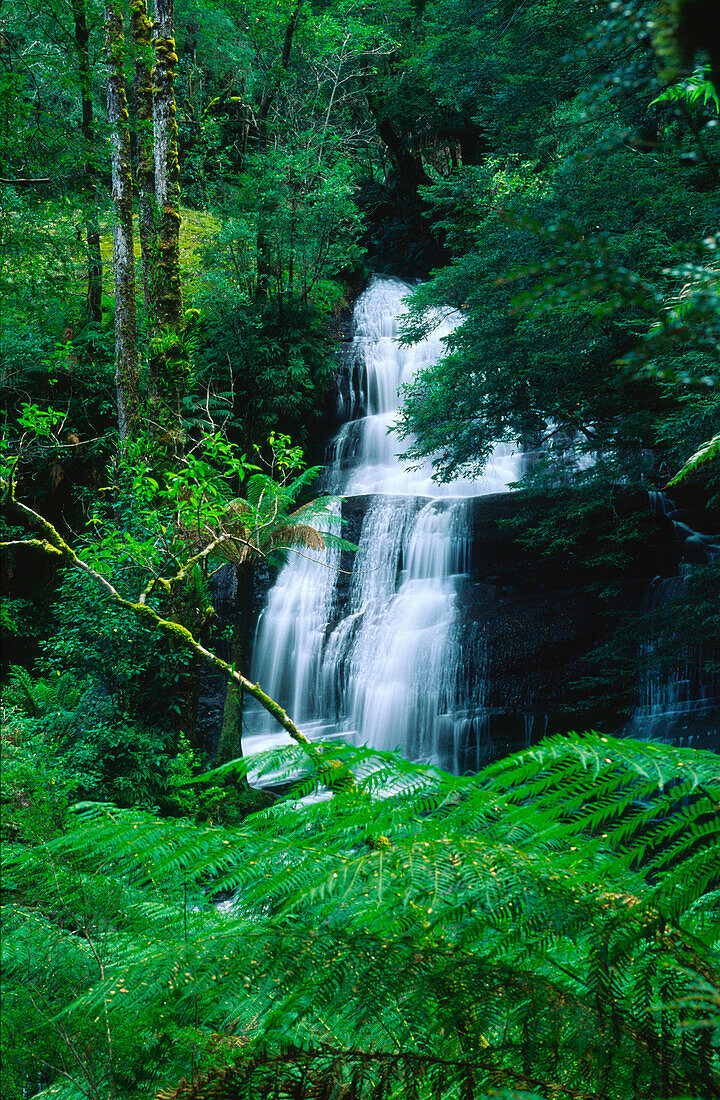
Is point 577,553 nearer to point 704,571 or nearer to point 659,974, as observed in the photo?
point 704,571

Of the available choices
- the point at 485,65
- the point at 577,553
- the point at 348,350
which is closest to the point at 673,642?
the point at 577,553

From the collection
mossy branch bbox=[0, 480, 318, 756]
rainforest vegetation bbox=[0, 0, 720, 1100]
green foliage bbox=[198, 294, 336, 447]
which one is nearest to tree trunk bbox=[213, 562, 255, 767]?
rainforest vegetation bbox=[0, 0, 720, 1100]

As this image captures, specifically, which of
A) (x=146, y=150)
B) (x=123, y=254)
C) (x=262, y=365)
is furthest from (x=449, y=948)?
(x=262, y=365)

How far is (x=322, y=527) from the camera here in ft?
39.1

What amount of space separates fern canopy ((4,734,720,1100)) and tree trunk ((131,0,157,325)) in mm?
7036

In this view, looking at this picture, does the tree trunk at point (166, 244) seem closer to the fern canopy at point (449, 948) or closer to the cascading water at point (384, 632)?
the cascading water at point (384, 632)

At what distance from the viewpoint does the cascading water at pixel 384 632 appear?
9938 mm

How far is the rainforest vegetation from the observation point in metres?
1.11

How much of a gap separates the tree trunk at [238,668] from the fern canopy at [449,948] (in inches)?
254

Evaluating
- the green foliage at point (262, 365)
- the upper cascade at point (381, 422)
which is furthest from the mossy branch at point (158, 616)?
the green foliage at point (262, 365)

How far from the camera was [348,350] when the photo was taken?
16.7 meters

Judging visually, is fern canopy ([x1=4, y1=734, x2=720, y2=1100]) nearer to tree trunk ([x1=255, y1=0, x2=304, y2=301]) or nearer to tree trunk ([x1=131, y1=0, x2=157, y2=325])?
tree trunk ([x1=131, y1=0, x2=157, y2=325])

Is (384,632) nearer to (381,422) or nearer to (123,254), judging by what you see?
(381,422)

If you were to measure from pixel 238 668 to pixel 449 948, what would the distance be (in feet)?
22.9
